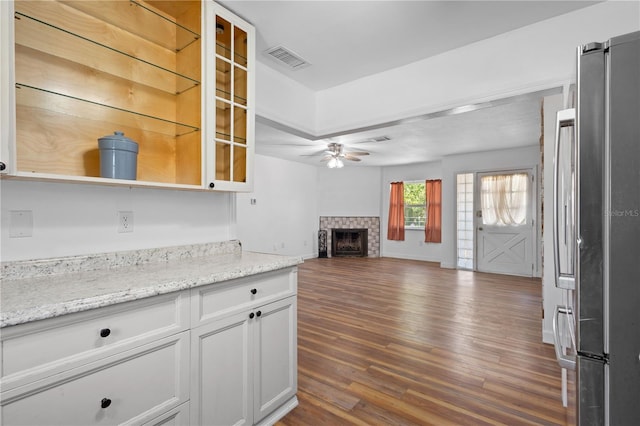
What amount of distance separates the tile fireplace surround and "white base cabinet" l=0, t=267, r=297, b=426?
6.52 m

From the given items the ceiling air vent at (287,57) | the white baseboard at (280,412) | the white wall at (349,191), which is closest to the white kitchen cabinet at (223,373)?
the white baseboard at (280,412)

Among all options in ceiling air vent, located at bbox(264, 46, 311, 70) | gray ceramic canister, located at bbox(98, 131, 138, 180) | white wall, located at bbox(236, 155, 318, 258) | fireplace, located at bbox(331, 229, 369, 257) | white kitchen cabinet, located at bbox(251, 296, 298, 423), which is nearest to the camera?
gray ceramic canister, located at bbox(98, 131, 138, 180)

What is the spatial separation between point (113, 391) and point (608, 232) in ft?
5.41

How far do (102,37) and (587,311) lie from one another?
241 cm

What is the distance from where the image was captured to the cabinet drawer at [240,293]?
4.49 feet

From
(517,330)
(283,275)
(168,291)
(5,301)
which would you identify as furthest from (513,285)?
(5,301)

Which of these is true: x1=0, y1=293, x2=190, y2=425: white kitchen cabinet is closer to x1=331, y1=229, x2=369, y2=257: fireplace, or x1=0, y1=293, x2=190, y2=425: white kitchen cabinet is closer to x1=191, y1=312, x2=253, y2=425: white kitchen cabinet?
x1=191, y1=312, x2=253, y2=425: white kitchen cabinet

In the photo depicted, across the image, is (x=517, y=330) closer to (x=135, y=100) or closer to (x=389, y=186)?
(x=135, y=100)

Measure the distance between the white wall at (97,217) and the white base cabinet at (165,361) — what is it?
667mm

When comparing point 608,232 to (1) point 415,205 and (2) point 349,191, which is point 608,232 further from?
(2) point 349,191

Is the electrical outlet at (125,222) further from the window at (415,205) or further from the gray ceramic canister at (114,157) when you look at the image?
the window at (415,205)

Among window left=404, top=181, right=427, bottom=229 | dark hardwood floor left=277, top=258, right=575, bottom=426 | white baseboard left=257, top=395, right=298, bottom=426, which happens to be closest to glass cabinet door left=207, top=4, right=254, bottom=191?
white baseboard left=257, top=395, right=298, bottom=426

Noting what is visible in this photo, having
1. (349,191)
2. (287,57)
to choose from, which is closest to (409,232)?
(349,191)

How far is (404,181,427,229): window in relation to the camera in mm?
7941
